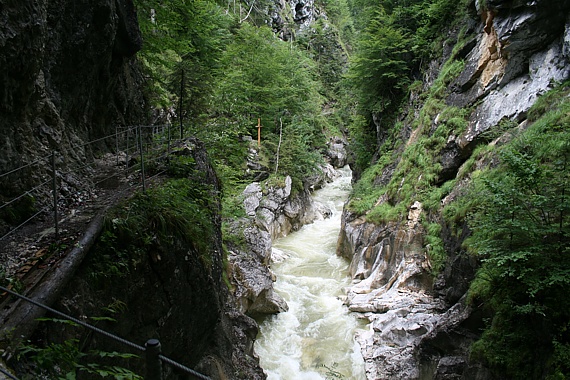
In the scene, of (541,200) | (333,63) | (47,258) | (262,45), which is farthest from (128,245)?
(333,63)

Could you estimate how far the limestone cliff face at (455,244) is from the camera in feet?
25.8

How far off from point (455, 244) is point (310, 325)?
5.00m

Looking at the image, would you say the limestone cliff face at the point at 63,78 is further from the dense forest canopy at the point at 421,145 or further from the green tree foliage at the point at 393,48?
the green tree foliage at the point at 393,48

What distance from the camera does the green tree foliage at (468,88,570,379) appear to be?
5.40m

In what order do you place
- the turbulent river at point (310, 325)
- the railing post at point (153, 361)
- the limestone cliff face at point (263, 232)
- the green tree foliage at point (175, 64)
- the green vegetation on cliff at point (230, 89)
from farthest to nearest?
the green vegetation on cliff at point (230, 89) < the limestone cliff face at point (263, 232) < the green tree foliage at point (175, 64) < the turbulent river at point (310, 325) < the railing post at point (153, 361)

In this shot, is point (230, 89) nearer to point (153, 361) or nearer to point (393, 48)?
point (393, 48)

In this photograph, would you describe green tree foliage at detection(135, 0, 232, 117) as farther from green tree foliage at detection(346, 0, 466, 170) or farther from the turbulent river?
green tree foliage at detection(346, 0, 466, 170)

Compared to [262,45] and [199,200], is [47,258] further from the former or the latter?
[262,45]

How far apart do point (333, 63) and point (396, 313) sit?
1597 inches

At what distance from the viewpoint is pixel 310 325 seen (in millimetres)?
10922

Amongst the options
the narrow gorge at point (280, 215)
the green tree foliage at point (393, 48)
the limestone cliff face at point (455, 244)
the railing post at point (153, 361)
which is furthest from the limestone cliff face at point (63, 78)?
the green tree foliage at point (393, 48)

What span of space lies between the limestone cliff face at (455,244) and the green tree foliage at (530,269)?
2.70 ft

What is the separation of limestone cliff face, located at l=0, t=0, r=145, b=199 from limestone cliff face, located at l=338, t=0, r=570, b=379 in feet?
26.8

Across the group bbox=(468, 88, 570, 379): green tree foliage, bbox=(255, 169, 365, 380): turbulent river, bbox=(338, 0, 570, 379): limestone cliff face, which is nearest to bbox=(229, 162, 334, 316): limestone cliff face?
bbox=(255, 169, 365, 380): turbulent river
